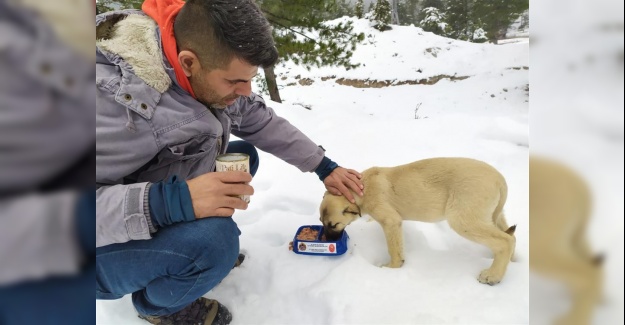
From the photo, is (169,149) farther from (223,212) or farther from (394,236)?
(394,236)

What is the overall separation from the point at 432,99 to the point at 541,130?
40.1 ft

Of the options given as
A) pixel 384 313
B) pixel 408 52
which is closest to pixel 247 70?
pixel 384 313

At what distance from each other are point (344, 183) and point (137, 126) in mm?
1291

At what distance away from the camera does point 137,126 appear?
158 centimetres

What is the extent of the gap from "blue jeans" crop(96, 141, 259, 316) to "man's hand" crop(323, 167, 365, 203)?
0.89 meters

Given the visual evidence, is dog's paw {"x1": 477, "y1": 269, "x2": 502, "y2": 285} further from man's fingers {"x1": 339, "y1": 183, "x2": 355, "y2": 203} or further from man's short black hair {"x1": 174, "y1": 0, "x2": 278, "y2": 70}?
man's short black hair {"x1": 174, "y1": 0, "x2": 278, "y2": 70}

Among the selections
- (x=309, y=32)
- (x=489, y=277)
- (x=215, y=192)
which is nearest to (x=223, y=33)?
(x=215, y=192)

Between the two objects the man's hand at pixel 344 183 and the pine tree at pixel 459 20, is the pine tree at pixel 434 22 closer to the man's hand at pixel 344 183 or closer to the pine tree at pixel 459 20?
the pine tree at pixel 459 20

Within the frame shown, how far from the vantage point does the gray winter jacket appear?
1472 millimetres

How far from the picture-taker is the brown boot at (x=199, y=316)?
1.88 metres

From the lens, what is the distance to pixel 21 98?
41 centimetres

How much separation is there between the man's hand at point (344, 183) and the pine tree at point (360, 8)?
1847cm

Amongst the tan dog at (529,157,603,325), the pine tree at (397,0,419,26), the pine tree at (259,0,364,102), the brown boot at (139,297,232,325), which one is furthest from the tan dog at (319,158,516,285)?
the pine tree at (397,0,419,26)

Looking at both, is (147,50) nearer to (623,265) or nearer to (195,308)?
(195,308)
